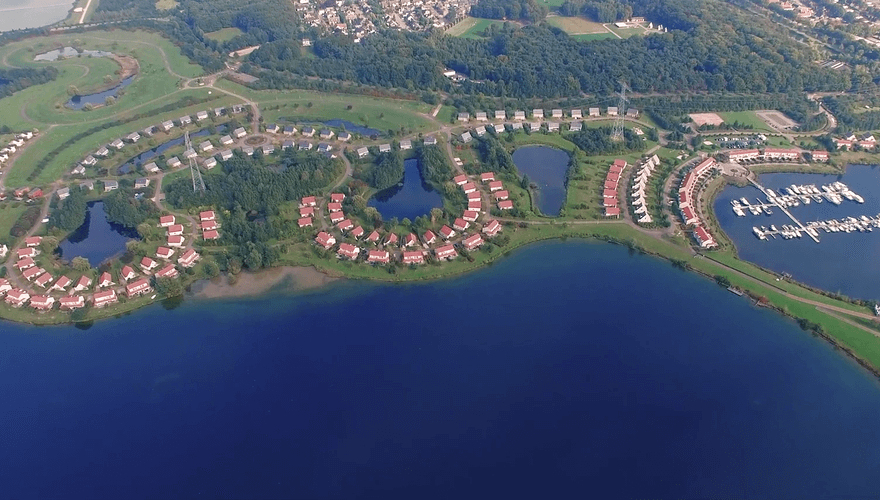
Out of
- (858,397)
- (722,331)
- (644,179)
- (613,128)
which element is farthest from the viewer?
(613,128)

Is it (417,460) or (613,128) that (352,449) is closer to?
(417,460)

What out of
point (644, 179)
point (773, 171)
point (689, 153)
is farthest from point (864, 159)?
point (644, 179)

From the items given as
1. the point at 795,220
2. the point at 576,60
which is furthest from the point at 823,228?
the point at 576,60

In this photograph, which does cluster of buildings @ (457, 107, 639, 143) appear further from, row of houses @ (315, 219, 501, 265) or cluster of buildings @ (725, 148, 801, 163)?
row of houses @ (315, 219, 501, 265)

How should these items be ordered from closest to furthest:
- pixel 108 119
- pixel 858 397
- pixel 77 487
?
pixel 77 487 → pixel 858 397 → pixel 108 119

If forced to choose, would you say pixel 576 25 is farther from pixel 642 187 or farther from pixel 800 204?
pixel 800 204

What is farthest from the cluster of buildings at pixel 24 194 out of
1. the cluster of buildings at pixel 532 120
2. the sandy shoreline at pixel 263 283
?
the cluster of buildings at pixel 532 120
